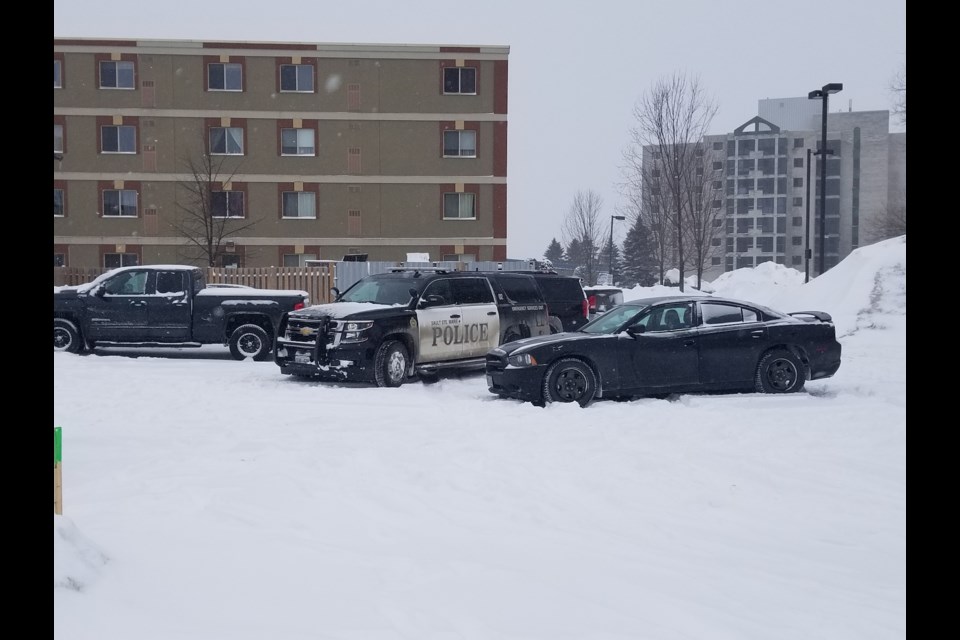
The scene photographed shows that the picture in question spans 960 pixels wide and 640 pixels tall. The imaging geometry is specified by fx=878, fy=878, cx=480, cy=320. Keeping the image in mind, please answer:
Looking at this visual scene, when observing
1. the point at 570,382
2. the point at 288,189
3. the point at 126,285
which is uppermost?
the point at 288,189

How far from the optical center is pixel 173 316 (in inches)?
714

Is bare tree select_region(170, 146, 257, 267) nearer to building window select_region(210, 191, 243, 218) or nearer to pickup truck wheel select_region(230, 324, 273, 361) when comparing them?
building window select_region(210, 191, 243, 218)

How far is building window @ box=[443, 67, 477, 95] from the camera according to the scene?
40.2 metres

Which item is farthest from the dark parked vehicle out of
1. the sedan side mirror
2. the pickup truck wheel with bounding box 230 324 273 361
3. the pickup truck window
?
the pickup truck window

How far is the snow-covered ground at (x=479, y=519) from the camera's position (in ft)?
14.8

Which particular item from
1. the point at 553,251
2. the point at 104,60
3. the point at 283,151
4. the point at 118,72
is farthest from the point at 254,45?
the point at 553,251

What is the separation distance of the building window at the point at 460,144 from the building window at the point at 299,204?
21.4 ft

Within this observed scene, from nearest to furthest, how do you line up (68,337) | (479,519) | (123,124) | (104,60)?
1. (479,519)
2. (68,337)
3. (104,60)
4. (123,124)

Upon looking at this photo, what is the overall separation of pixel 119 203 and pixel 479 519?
3827 cm

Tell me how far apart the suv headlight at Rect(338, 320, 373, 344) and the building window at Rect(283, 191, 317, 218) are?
27.4 m

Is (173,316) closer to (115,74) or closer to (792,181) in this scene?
(115,74)
